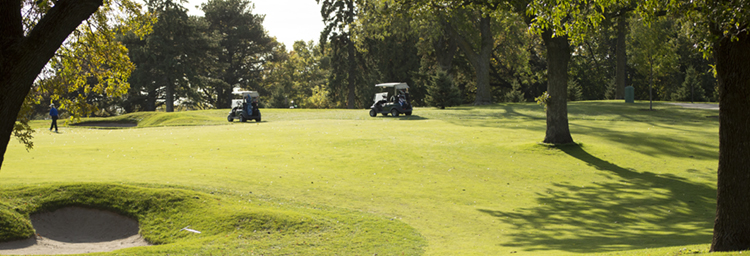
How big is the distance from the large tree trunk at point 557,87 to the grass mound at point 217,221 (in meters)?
11.3

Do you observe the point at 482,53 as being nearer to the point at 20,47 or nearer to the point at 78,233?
the point at 78,233

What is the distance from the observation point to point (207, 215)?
10.0 metres

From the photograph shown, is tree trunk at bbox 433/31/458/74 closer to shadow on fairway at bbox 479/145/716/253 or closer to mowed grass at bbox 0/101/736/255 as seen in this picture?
mowed grass at bbox 0/101/736/255

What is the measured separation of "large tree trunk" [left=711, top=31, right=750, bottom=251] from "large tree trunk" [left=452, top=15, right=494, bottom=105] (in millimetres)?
34866

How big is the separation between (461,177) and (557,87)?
659 cm

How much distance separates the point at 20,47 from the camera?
234 inches

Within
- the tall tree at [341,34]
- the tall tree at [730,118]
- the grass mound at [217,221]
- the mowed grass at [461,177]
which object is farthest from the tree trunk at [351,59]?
the tall tree at [730,118]

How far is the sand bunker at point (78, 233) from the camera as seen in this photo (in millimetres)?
9047

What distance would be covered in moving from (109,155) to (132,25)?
697 cm

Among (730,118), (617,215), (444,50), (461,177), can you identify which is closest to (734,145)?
(730,118)

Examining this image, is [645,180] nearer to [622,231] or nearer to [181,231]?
[622,231]

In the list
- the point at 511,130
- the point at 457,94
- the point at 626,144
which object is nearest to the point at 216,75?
the point at 457,94

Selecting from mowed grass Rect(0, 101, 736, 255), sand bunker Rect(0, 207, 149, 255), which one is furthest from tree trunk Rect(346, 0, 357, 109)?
sand bunker Rect(0, 207, 149, 255)

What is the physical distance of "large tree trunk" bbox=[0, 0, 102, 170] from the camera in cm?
588
